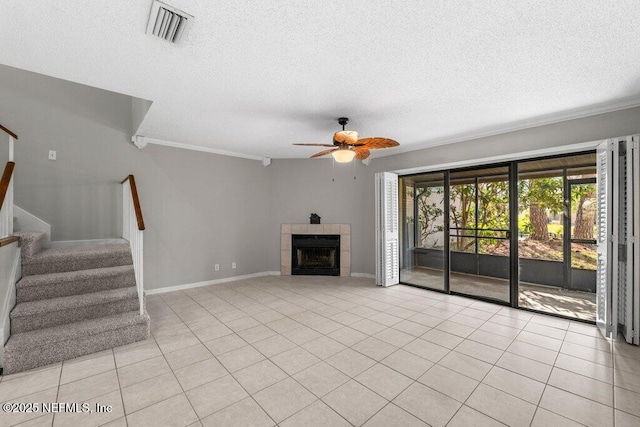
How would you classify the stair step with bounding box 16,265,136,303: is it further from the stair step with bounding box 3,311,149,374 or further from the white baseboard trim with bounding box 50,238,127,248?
the white baseboard trim with bounding box 50,238,127,248

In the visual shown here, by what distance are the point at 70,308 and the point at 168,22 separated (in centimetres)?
275

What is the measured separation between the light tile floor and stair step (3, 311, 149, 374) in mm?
88

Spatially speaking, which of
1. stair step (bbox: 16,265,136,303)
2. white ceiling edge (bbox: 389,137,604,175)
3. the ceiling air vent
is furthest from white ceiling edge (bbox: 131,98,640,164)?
the ceiling air vent

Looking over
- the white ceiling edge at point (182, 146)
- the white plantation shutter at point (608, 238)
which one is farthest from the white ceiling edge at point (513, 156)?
the white ceiling edge at point (182, 146)

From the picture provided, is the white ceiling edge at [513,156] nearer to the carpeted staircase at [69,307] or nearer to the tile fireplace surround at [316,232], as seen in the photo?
the tile fireplace surround at [316,232]

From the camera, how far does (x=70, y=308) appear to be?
2.60 m

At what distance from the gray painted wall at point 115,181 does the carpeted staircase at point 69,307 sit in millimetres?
926

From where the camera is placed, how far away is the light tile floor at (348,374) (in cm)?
174

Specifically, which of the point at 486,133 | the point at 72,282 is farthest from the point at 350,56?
the point at 72,282

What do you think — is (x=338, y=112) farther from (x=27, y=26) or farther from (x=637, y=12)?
(x=27, y=26)

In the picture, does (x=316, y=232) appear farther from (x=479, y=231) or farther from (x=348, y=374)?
(x=348, y=374)

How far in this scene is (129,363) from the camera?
2340 millimetres

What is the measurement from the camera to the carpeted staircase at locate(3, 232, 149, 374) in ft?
7.55

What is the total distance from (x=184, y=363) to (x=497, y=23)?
351cm
